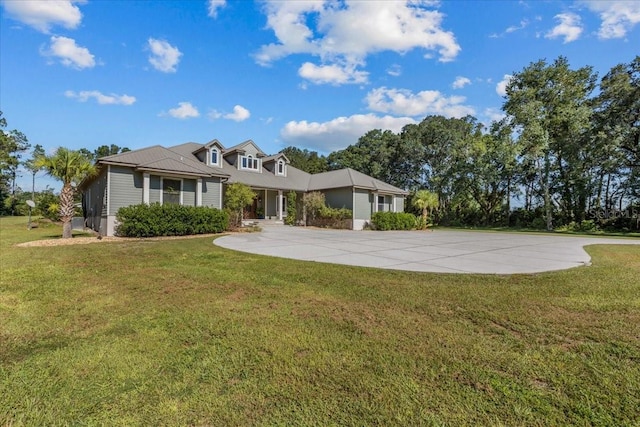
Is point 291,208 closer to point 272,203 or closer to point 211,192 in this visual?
point 272,203

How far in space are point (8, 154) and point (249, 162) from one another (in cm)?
4016

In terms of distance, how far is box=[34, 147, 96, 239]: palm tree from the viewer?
12.6 metres

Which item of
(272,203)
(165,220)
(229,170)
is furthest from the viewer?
(272,203)

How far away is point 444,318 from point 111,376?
3.44m

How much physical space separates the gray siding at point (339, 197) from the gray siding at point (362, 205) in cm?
48

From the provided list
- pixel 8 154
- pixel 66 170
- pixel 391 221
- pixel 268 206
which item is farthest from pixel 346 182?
pixel 8 154

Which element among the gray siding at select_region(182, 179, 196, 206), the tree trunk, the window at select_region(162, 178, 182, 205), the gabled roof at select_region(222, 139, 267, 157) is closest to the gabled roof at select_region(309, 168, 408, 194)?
the gabled roof at select_region(222, 139, 267, 157)

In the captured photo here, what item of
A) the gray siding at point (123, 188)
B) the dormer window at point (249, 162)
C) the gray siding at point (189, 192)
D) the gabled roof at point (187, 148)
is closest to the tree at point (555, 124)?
the dormer window at point (249, 162)

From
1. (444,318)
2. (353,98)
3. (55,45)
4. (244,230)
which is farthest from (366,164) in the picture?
(444,318)

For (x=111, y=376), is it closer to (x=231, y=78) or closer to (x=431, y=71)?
(x=231, y=78)

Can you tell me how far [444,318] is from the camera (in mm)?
3701

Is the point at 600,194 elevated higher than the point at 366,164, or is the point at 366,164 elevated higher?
the point at 366,164

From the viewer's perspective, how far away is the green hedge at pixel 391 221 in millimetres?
22055

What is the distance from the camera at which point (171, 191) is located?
16359 millimetres
